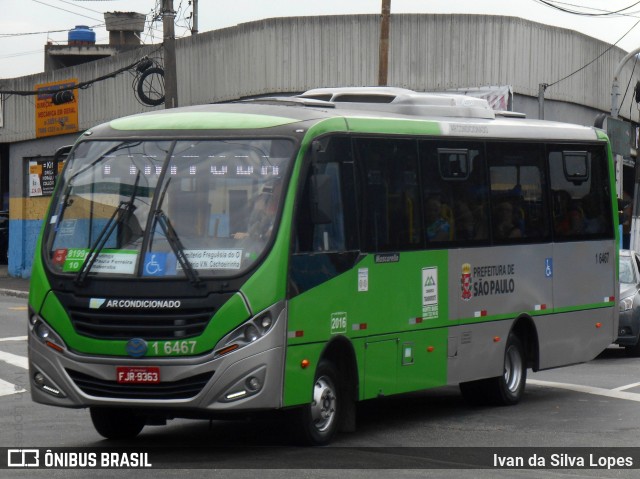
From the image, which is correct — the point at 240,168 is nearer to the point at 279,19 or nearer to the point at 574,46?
the point at 279,19

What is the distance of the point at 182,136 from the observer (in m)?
11.0

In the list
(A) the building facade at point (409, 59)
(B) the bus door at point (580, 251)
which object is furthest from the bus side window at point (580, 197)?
(A) the building facade at point (409, 59)

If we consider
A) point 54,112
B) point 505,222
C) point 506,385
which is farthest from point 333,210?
point 54,112

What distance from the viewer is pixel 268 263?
10344 mm

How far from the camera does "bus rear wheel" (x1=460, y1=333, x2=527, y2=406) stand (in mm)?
14219

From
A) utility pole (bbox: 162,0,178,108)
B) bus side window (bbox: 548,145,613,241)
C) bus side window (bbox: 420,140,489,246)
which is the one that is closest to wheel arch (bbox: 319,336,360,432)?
bus side window (bbox: 420,140,489,246)

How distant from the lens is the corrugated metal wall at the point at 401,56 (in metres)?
29.2

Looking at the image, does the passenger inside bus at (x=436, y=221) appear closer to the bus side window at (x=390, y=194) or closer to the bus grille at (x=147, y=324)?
the bus side window at (x=390, y=194)

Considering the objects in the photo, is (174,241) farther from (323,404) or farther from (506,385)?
(506,385)

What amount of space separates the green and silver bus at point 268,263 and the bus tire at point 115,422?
2 cm

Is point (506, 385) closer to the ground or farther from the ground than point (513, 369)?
closer to the ground

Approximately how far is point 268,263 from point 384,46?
16.8 m

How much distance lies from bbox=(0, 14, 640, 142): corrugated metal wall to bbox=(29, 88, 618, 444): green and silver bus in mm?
15698

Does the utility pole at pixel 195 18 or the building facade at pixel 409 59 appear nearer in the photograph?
the building facade at pixel 409 59
